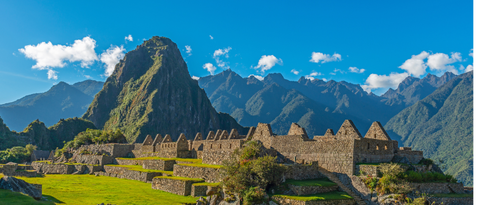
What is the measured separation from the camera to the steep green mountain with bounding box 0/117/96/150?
4288 inches

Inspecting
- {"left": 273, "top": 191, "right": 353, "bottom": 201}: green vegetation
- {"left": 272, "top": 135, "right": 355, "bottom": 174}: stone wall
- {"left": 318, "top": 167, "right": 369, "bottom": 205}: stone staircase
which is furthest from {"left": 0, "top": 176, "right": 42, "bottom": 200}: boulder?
{"left": 318, "top": 167, "right": 369, "bottom": 205}: stone staircase

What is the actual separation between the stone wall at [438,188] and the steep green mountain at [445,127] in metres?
68.2

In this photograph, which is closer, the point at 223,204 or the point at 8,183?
the point at 8,183

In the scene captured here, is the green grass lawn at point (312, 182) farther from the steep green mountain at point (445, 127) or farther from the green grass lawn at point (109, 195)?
the steep green mountain at point (445, 127)

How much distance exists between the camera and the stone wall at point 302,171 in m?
25.2

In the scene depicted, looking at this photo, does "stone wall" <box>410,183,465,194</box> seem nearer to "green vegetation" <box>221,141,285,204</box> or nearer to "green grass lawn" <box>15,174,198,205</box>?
"green vegetation" <box>221,141,285,204</box>

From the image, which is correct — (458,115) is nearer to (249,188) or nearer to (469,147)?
(469,147)

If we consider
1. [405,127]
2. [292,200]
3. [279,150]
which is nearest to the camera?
[292,200]

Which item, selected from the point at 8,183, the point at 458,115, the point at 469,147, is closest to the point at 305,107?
the point at 458,115

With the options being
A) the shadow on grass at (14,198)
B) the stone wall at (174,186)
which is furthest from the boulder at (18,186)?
the stone wall at (174,186)

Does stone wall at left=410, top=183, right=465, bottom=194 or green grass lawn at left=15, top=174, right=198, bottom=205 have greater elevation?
stone wall at left=410, top=183, right=465, bottom=194

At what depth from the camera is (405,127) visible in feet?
456

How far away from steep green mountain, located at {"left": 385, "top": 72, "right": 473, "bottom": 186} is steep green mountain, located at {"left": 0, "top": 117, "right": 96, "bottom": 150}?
13805 cm

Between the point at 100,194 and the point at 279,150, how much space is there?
16.3 metres
